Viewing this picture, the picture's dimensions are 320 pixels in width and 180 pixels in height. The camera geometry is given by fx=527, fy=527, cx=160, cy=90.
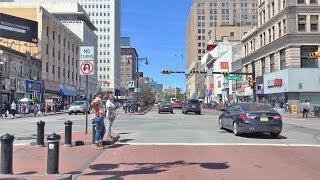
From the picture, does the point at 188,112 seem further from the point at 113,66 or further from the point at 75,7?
the point at 113,66

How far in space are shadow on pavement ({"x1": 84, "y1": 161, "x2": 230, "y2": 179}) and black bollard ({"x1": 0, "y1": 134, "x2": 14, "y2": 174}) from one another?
5.16 ft

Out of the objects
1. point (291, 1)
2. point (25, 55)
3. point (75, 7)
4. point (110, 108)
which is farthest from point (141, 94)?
point (110, 108)

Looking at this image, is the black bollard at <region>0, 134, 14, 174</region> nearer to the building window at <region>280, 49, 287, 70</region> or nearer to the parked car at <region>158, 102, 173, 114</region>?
the parked car at <region>158, 102, 173, 114</region>

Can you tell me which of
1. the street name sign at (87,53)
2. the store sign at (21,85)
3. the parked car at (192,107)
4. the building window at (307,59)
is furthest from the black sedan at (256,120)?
the store sign at (21,85)

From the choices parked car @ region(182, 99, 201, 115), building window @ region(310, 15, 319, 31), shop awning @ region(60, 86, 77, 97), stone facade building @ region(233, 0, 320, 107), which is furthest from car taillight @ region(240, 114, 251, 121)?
shop awning @ region(60, 86, 77, 97)

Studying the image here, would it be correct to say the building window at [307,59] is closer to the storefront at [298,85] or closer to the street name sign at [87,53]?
the storefront at [298,85]

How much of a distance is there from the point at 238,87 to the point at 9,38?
42035mm

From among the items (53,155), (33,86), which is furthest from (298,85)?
(53,155)

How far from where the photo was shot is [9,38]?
216 feet

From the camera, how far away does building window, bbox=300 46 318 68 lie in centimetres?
5944

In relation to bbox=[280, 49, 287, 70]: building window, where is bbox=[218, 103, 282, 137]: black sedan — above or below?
below

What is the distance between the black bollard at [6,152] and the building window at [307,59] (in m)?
53.0

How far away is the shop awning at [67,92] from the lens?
288 ft

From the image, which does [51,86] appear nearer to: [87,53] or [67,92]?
[67,92]
